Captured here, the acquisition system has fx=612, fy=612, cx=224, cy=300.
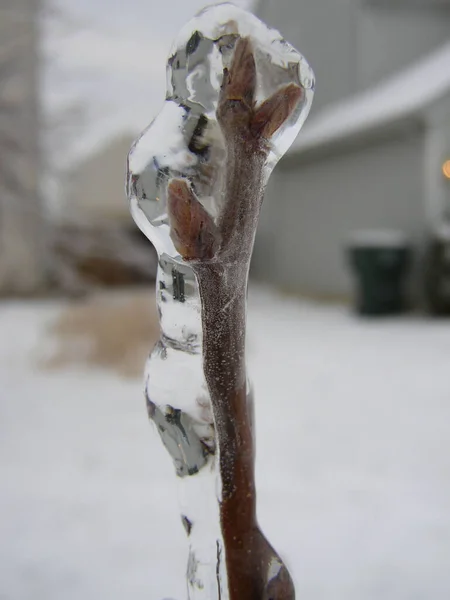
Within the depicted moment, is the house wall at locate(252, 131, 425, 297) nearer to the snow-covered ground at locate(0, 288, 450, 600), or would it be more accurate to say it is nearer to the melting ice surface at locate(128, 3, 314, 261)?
the snow-covered ground at locate(0, 288, 450, 600)

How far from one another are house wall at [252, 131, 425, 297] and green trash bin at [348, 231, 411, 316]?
2.07 ft

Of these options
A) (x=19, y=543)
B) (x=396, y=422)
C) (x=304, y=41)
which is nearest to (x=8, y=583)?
(x=19, y=543)

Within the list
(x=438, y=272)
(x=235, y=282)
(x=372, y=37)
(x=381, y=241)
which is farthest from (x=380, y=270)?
(x=235, y=282)

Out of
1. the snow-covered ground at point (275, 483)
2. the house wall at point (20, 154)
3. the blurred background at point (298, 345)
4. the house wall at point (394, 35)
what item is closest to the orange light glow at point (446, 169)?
the blurred background at point (298, 345)

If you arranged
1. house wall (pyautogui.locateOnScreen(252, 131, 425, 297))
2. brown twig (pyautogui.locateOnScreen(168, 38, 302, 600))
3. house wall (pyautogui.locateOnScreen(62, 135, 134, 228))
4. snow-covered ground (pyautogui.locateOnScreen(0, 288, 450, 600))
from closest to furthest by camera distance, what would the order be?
brown twig (pyautogui.locateOnScreen(168, 38, 302, 600))
snow-covered ground (pyautogui.locateOnScreen(0, 288, 450, 600))
house wall (pyautogui.locateOnScreen(252, 131, 425, 297))
house wall (pyautogui.locateOnScreen(62, 135, 134, 228))

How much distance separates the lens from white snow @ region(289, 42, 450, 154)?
8.66 metres

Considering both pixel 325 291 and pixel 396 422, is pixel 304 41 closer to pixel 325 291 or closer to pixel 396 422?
pixel 325 291

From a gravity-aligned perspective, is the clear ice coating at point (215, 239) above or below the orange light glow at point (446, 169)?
below

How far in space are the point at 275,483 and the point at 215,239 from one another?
2401 millimetres

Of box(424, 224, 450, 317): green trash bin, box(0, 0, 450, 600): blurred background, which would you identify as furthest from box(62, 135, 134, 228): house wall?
box(424, 224, 450, 317): green trash bin

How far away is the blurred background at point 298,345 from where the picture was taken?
238 cm

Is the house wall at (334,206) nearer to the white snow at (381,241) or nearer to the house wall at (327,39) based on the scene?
the white snow at (381,241)

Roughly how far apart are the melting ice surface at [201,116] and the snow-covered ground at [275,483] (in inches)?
64.0

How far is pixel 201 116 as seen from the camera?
2.72 ft
